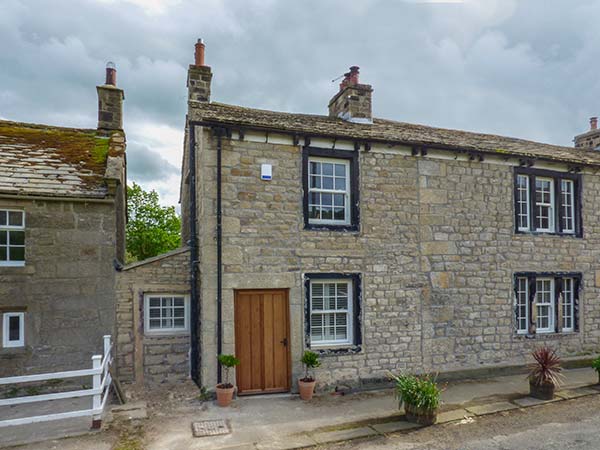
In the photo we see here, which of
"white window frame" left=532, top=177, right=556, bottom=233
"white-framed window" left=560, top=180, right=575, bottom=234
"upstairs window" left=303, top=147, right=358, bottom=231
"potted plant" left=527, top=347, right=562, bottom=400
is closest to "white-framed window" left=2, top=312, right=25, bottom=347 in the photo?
"upstairs window" left=303, top=147, right=358, bottom=231

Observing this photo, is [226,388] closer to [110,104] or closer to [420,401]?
[420,401]

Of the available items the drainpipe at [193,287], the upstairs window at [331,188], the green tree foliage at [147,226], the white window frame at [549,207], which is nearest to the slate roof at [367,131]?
the upstairs window at [331,188]

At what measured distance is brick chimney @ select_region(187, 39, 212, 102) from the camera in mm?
10924

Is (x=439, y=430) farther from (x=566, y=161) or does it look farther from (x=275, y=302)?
(x=566, y=161)

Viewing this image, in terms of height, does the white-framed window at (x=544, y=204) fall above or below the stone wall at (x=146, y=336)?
above

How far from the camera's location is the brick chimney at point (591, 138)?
605 inches

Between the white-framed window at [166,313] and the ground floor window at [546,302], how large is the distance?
8536 mm

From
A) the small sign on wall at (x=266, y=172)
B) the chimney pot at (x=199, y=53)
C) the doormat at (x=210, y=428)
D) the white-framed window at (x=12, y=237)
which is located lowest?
the doormat at (x=210, y=428)

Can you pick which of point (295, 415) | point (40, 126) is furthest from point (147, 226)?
point (295, 415)

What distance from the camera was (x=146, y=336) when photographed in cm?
967

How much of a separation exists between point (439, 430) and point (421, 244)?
433cm

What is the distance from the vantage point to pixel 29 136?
11.9 m

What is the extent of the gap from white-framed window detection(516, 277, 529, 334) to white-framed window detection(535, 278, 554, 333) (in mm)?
350

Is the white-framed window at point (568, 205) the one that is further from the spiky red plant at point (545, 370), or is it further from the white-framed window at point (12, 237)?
the white-framed window at point (12, 237)
